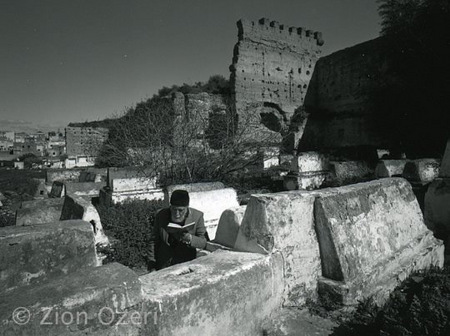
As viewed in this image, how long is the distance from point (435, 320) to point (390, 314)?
26 centimetres

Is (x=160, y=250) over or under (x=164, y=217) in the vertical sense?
under

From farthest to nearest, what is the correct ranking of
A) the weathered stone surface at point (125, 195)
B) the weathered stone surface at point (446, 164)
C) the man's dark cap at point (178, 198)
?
the weathered stone surface at point (125, 195) < the weathered stone surface at point (446, 164) < the man's dark cap at point (178, 198)

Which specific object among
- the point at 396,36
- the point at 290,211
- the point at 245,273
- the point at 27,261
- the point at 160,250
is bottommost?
the point at 160,250

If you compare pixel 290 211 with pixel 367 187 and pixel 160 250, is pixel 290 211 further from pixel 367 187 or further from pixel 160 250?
pixel 160 250

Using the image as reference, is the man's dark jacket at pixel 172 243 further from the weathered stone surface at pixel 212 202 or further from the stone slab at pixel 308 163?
the stone slab at pixel 308 163

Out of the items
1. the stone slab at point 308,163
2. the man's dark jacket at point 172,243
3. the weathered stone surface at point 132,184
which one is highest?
the stone slab at point 308,163

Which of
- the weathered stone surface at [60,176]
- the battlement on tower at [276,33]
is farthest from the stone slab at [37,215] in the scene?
the battlement on tower at [276,33]

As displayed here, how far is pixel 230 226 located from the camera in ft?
8.28

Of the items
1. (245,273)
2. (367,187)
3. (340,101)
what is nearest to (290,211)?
(245,273)

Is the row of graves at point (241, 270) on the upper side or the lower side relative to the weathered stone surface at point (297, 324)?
upper

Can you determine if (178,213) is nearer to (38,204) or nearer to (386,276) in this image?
(386,276)

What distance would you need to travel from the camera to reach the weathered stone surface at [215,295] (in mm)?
1418

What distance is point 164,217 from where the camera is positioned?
121 inches

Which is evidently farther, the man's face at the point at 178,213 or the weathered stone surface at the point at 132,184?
the weathered stone surface at the point at 132,184
